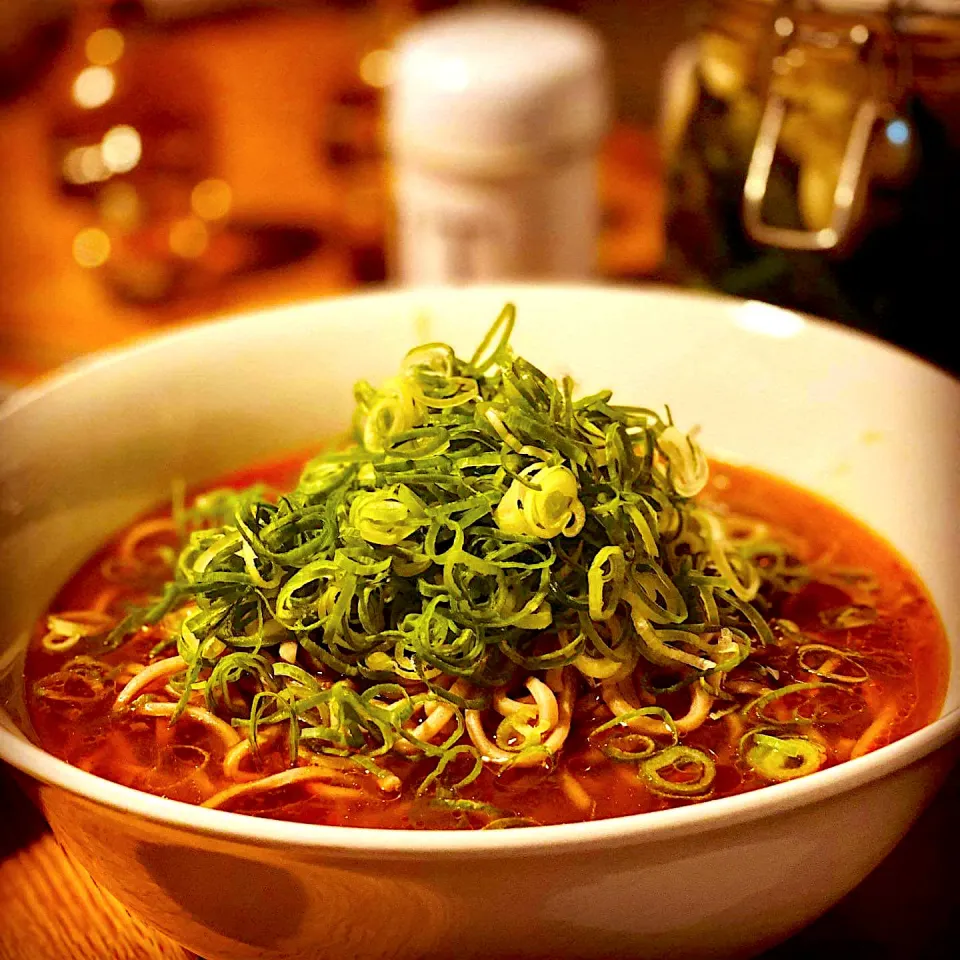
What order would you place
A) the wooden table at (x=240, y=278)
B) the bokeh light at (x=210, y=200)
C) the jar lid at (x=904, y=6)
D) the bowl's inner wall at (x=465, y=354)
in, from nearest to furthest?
the wooden table at (x=240, y=278) < the bowl's inner wall at (x=465, y=354) < the jar lid at (x=904, y=6) < the bokeh light at (x=210, y=200)

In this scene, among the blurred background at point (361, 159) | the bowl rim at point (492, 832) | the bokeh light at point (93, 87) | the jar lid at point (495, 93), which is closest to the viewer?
the bowl rim at point (492, 832)

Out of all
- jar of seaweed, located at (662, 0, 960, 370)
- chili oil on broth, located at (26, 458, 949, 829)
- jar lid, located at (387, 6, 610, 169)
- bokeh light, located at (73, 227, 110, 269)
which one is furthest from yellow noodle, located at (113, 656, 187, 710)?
bokeh light, located at (73, 227, 110, 269)

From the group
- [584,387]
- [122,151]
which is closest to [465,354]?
[584,387]

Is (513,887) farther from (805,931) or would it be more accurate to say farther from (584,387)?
(584,387)

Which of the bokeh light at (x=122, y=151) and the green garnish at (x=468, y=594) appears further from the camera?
the bokeh light at (x=122, y=151)

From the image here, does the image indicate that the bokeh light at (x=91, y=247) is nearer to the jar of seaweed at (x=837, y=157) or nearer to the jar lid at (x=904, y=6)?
the jar of seaweed at (x=837, y=157)

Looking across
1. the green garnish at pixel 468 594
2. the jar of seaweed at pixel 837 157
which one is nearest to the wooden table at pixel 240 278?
the green garnish at pixel 468 594
